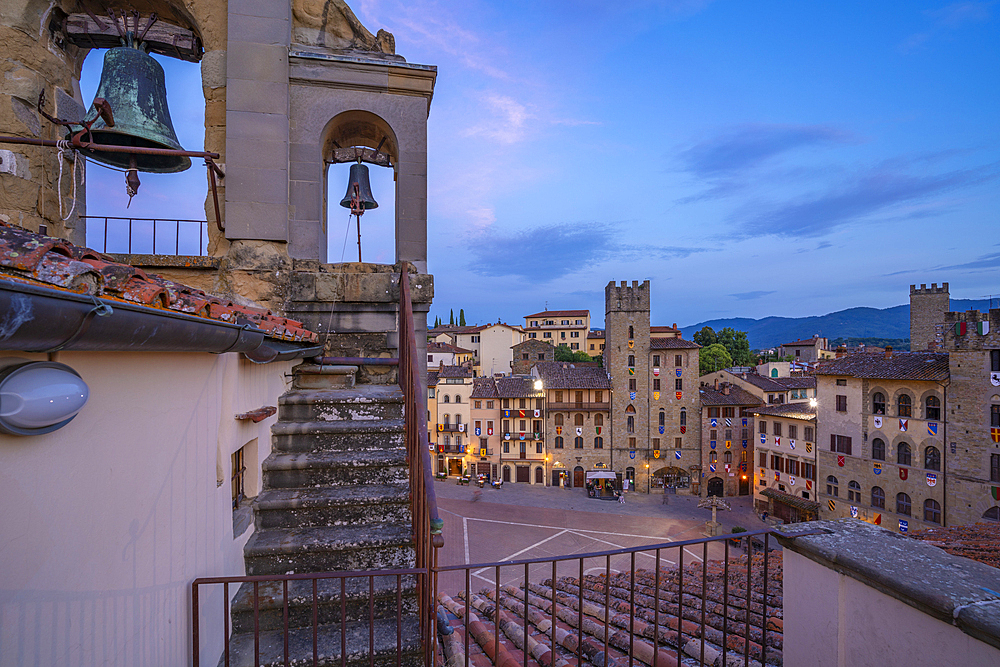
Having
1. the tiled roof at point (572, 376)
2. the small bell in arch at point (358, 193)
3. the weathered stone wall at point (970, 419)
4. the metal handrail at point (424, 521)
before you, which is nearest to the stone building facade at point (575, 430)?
the tiled roof at point (572, 376)

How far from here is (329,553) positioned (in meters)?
2.86

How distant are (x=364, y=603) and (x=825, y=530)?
275cm

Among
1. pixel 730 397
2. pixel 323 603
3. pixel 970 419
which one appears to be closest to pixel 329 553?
pixel 323 603

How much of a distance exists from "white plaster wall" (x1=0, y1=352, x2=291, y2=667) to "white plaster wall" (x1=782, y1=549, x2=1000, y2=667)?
3246 millimetres

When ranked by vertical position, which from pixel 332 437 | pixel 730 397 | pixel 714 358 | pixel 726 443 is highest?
pixel 332 437

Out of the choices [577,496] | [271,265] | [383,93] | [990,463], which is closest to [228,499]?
[271,265]

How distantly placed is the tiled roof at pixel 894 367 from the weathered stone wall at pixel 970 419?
2.94 feet

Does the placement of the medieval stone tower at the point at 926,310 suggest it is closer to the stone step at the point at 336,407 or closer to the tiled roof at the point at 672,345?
the tiled roof at the point at 672,345

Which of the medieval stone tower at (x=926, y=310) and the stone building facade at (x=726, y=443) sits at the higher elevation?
the medieval stone tower at (x=926, y=310)

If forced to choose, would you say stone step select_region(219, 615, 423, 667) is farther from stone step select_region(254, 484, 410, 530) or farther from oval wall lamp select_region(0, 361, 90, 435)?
oval wall lamp select_region(0, 361, 90, 435)

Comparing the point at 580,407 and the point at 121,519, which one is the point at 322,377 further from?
the point at 580,407

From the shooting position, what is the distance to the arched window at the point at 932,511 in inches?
814

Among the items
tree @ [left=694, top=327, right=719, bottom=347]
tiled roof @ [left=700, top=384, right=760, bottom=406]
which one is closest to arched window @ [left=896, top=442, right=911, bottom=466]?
tiled roof @ [left=700, top=384, right=760, bottom=406]

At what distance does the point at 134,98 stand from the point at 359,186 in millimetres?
2714
